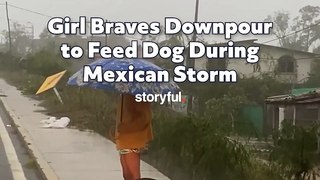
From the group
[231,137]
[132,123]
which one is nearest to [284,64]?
[231,137]

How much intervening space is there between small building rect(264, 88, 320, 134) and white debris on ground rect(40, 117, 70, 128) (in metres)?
6.23

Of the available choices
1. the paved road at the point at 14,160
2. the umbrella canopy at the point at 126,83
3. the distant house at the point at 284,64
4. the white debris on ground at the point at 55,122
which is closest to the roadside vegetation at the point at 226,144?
the distant house at the point at 284,64

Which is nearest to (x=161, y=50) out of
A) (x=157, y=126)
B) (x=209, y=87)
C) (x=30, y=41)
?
(x=209, y=87)

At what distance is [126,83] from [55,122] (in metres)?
8.50

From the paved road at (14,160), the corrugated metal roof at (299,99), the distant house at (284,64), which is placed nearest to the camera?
the corrugated metal roof at (299,99)

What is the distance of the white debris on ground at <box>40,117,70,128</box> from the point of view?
12.6 meters

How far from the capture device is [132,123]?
4812 millimetres

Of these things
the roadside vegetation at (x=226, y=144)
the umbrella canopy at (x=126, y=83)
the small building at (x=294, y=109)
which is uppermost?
the umbrella canopy at (x=126, y=83)

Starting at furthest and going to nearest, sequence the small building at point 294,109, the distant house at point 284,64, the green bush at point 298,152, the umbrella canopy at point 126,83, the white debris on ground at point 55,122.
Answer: the white debris on ground at point 55,122, the distant house at point 284,64, the small building at point 294,109, the green bush at point 298,152, the umbrella canopy at point 126,83

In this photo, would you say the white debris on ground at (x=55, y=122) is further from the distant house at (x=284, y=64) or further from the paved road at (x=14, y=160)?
the distant house at (x=284, y=64)

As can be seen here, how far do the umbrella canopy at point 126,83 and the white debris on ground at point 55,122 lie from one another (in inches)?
305

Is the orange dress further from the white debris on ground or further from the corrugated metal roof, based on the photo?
the white debris on ground

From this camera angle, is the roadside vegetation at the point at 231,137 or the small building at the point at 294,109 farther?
the small building at the point at 294,109

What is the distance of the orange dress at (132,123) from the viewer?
4809 millimetres
